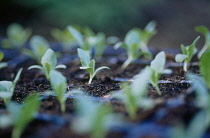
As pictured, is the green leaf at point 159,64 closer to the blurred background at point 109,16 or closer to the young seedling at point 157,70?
the young seedling at point 157,70

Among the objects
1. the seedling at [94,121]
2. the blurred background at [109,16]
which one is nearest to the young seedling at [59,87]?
the seedling at [94,121]

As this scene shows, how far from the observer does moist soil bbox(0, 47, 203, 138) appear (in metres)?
0.67

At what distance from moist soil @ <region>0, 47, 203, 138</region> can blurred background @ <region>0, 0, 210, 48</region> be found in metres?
1.70

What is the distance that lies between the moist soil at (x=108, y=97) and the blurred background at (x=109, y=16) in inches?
67.0

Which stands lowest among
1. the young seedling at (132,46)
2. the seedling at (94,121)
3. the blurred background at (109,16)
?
the seedling at (94,121)

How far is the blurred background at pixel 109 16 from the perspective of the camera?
3229 mm

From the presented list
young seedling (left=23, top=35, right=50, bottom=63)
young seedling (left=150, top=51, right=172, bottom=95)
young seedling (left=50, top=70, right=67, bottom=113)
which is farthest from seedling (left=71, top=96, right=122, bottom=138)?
young seedling (left=23, top=35, right=50, bottom=63)

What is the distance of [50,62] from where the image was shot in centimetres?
115

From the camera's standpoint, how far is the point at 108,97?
3.04 feet

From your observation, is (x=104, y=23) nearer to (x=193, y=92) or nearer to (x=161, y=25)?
(x=161, y=25)

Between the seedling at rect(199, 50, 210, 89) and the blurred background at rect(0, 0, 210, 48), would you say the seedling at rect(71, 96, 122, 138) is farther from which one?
the blurred background at rect(0, 0, 210, 48)

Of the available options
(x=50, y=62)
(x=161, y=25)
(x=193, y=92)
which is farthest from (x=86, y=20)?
(x=193, y=92)

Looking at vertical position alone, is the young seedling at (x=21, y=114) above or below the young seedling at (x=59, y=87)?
below

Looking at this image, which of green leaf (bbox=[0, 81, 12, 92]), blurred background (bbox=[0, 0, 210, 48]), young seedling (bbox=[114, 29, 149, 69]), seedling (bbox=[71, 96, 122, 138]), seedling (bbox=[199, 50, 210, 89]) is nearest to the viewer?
seedling (bbox=[71, 96, 122, 138])
